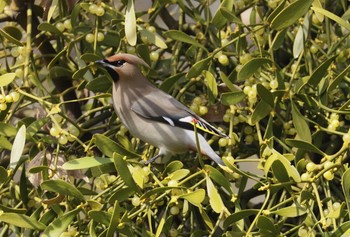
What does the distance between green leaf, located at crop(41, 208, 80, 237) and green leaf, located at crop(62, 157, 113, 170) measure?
0.07 m

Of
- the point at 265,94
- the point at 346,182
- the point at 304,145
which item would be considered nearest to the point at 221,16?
the point at 265,94

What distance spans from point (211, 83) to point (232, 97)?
53 millimetres

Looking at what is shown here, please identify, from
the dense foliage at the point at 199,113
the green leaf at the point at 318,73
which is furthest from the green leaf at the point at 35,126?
the green leaf at the point at 318,73

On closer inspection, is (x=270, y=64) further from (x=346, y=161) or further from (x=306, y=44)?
(x=346, y=161)

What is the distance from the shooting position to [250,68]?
4.80 ft

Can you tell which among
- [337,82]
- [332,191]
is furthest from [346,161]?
[337,82]

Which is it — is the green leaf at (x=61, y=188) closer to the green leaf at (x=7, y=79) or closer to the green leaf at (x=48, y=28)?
the green leaf at (x=7, y=79)

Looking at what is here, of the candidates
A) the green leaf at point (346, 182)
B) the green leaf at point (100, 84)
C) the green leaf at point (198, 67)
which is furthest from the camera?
the green leaf at point (100, 84)

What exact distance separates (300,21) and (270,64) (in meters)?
0.11

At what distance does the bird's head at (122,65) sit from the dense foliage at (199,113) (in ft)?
0.06

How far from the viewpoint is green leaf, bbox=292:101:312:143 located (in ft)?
4.83

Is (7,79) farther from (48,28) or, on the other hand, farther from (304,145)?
(304,145)

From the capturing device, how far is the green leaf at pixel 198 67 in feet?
4.99

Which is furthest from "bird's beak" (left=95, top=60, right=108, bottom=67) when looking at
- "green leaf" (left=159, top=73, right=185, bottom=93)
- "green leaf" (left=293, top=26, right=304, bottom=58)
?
"green leaf" (left=293, top=26, right=304, bottom=58)
